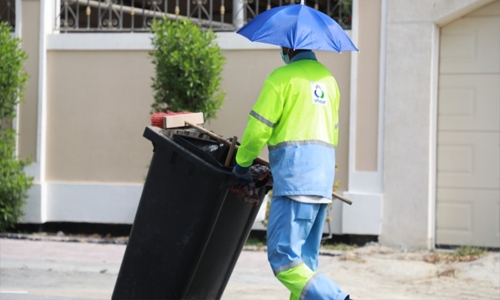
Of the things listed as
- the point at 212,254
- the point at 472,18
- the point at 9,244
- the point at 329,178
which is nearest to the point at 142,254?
the point at 212,254

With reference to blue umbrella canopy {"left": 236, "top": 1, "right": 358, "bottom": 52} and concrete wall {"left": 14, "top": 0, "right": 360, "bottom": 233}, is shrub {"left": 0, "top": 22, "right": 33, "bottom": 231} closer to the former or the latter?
concrete wall {"left": 14, "top": 0, "right": 360, "bottom": 233}

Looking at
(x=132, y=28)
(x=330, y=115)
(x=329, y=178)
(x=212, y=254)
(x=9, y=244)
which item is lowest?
(x=9, y=244)

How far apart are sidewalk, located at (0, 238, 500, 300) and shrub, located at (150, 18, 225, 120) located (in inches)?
65.8

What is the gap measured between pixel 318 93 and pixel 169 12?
5.69 meters

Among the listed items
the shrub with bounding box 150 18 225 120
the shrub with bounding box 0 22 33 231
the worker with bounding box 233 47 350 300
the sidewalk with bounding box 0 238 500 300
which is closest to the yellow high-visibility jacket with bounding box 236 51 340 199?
the worker with bounding box 233 47 350 300

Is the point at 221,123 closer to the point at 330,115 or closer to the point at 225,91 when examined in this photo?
the point at 225,91

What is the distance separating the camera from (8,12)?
1071cm

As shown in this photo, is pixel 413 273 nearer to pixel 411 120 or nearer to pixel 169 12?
pixel 411 120

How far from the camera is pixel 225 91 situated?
996 cm

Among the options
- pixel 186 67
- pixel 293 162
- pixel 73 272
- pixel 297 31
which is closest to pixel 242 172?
pixel 293 162

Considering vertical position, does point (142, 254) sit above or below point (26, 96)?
below

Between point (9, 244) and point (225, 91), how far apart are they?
2895 mm

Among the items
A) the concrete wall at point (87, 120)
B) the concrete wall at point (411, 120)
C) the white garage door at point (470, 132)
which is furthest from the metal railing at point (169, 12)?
the white garage door at point (470, 132)

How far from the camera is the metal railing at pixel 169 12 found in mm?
9961
